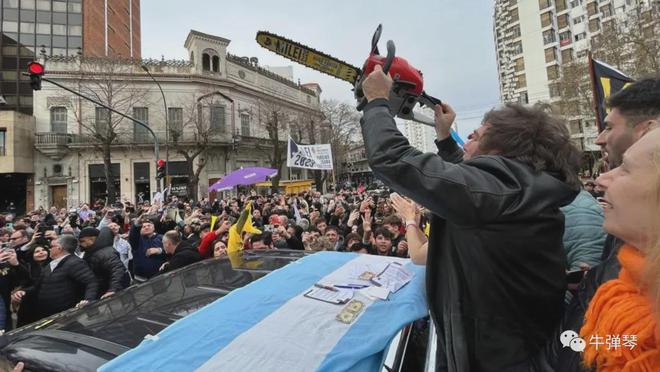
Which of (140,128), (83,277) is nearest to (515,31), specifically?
(140,128)

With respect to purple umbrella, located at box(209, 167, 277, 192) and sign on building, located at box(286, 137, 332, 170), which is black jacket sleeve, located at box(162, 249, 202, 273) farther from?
purple umbrella, located at box(209, 167, 277, 192)

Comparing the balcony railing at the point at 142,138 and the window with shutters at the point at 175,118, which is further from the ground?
Answer: the window with shutters at the point at 175,118

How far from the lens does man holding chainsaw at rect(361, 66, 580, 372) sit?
1.22 metres

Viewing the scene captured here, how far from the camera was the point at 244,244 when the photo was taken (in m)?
6.07

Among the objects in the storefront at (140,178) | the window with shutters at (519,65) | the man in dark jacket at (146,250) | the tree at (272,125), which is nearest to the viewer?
the man in dark jacket at (146,250)

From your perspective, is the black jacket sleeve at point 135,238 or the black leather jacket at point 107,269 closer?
the black leather jacket at point 107,269

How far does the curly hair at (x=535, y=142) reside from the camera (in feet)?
4.57

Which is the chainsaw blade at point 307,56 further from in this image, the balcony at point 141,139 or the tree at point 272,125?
the tree at point 272,125

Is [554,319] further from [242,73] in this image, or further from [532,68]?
[532,68]

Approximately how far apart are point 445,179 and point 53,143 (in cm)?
3582

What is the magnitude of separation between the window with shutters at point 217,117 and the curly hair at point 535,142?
33199 mm

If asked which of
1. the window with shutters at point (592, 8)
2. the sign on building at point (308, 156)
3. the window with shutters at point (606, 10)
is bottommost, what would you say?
the sign on building at point (308, 156)

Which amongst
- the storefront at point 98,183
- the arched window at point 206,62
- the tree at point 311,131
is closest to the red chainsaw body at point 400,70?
the storefront at point 98,183

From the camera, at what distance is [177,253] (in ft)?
17.0
